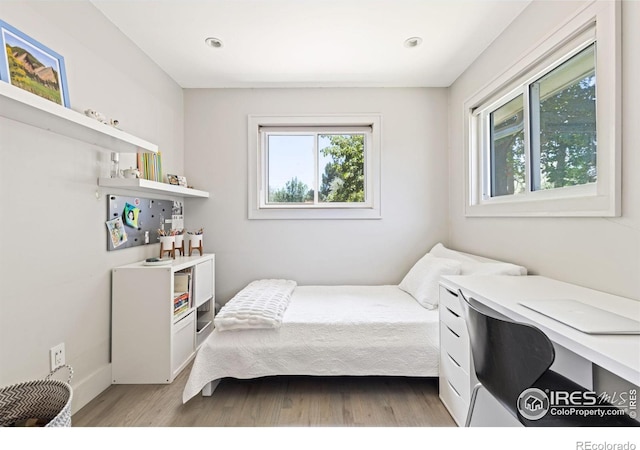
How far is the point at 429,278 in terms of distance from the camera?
8.04 feet

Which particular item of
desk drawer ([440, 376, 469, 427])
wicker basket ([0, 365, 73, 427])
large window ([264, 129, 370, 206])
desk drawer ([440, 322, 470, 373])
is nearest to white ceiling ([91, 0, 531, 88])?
large window ([264, 129, 370, 206])

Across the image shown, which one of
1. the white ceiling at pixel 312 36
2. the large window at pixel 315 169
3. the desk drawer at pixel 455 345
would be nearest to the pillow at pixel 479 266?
the desk drawer at pixel 455 345

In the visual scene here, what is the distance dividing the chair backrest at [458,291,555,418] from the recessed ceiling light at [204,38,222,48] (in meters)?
2.49

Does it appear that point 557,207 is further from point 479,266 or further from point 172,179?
point 172,179

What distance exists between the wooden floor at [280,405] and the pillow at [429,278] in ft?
1.89

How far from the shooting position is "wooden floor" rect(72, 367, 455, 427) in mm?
1771

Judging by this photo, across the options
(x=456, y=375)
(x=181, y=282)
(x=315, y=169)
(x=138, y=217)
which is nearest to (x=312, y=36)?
(x=315, y=169)

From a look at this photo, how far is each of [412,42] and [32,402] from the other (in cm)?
305

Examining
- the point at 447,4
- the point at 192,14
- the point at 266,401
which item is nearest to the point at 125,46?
the point at 192,14

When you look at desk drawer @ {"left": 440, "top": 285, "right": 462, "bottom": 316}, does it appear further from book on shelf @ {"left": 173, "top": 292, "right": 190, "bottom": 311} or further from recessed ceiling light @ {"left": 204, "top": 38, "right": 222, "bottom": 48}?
recessed ceiling light @ {"left": 204, "top": 38, "right": 222, "bottom": 48}

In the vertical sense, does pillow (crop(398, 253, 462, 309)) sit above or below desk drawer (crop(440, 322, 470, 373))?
above
